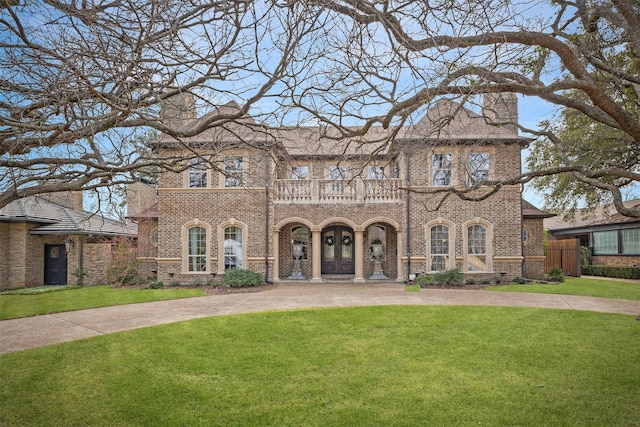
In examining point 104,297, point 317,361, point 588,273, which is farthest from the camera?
point 588,273

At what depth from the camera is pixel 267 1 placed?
452cm

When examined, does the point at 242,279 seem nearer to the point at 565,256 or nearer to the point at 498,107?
the point at 498,107

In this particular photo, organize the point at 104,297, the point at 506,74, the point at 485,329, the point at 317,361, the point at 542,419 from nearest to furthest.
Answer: the point at 542,419 < the point at 506,74 < the point at 317,361 < the point at 485,329 < the point at 104,297

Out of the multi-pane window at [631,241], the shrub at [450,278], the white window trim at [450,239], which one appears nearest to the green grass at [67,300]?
the shrub at [450,278]

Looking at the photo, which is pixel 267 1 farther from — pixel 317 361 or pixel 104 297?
pixel 104 297

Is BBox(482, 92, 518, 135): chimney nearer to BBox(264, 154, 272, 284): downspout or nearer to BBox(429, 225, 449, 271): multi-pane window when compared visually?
BBox(429, 225, 449, 271): multi-pane window

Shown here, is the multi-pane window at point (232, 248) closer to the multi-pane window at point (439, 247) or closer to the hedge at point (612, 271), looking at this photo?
the multi-pane window at point (439, 247)

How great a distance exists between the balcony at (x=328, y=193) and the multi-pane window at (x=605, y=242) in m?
16.2

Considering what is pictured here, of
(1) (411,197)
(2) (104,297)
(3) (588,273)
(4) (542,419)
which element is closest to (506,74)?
(4) (542,419)

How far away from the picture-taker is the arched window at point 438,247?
655 inches

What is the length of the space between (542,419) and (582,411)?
605 millimetres

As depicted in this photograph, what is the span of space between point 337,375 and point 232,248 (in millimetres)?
12115

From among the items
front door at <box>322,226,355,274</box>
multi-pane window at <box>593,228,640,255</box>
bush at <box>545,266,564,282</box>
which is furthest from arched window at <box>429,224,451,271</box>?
multi-pane window at <box>593,228,640,255</box>

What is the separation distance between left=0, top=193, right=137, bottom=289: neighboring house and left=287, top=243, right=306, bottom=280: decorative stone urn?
818cm
